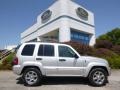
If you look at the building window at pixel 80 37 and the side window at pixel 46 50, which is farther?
the building window at pixel 80 37

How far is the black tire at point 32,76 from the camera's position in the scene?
32.5ft

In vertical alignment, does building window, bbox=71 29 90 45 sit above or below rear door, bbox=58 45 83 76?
above

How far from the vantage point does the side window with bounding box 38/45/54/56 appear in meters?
10.1

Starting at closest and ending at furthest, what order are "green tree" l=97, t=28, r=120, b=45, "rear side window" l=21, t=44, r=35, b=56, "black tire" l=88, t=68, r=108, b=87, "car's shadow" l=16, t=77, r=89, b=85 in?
"rear side window" l=21, t=44, r=35, b=56 < "black tire" l=88, t=68, r=108, b=87 < "car's shadow" l=16, t=77, r=89, b=85 < "green tree" l=97, t=28, r=120, b=45

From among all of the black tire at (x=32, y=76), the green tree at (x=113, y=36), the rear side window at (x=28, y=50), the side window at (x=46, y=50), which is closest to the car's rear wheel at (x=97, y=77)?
the side window at (x=46, y=50)

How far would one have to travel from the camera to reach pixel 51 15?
124ft

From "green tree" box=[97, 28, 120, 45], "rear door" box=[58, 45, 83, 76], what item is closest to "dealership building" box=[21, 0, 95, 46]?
"green tree" box=[97, 28, 120, 45]

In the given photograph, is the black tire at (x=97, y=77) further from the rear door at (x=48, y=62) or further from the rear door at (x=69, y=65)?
the rear door at (x=48, y=62)

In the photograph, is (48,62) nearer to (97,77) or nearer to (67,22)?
(97,77)

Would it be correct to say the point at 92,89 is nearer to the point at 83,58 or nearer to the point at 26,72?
the point at 83,58

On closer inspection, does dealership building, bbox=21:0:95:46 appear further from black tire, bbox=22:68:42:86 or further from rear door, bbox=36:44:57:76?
black tire, bbox=22:68:42:86

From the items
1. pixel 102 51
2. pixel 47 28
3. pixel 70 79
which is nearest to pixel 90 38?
pixel 47 28

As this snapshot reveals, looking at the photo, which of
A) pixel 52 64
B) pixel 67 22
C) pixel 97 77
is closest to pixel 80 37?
pixel 67 22

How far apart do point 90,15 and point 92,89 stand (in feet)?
108
